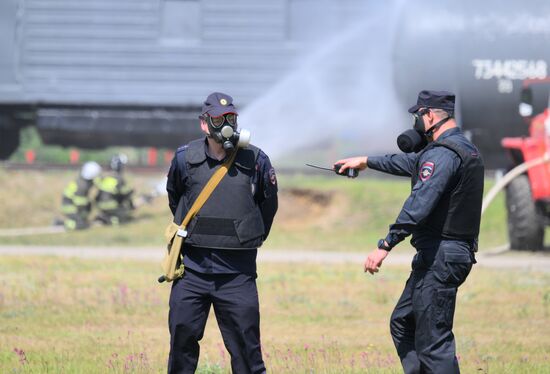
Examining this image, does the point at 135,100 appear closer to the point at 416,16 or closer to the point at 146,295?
the point at 416,16

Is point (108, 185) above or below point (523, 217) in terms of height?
below

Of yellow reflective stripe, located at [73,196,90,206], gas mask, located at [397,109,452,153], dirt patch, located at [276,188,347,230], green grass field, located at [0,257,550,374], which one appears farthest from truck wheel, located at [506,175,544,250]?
gas mask, located at [397,109,452,153]

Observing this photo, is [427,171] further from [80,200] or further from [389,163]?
[80,200]

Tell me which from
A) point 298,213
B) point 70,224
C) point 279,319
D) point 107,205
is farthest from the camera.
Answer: point 298,213

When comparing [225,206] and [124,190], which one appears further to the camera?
[124,190]

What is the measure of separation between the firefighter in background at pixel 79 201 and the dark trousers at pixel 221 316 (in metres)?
13.5

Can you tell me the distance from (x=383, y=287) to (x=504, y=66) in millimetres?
10269

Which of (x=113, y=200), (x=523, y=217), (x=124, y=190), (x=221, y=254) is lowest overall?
(x=113, y=200)

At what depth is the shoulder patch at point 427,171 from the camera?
18.0 feet

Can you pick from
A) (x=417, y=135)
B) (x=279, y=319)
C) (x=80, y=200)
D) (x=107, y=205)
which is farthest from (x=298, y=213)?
(x=417, y=135)

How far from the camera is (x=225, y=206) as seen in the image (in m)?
5.75

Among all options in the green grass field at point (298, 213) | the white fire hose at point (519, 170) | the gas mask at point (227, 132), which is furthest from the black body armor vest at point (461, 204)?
the green grass field at point (298, 213)

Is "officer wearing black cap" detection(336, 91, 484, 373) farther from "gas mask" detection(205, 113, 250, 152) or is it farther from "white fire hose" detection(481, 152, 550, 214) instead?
"white fire hose" detection(481, 152, 550, 214)

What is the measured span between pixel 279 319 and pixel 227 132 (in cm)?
396
